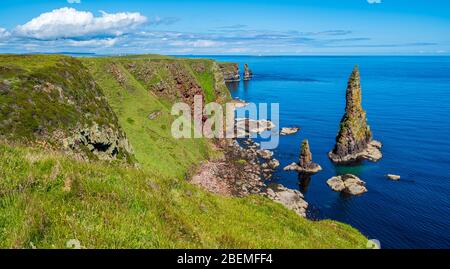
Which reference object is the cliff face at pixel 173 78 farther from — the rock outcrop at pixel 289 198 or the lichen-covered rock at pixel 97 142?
the lichen-covered rock at pixel 97 142

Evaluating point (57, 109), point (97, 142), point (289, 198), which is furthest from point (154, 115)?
point (57, 109)

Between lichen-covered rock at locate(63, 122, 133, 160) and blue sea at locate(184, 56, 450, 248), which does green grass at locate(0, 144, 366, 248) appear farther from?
blue sea at locate(184, 56, 450, 248)

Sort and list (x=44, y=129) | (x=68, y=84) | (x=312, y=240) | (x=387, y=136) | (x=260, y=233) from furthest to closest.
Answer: (x=387, y=136) < (x=68, y=84) < (x=44, y=129) < (x=312, y=240) < (x=260, y=233)

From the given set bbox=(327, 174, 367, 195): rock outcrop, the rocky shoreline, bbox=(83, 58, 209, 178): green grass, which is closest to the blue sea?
bbox=(327, 174, 367, 195): rock outcrop

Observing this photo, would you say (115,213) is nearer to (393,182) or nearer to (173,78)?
(393,182)

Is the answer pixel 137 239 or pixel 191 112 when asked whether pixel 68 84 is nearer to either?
pixel 137 239

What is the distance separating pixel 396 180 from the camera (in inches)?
3479

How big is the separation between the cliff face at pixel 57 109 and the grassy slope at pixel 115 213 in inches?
1093

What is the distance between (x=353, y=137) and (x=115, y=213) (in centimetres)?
10312

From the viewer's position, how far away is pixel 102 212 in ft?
36.4

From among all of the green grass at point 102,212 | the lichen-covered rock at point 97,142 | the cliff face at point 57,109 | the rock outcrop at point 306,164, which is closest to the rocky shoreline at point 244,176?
the rock outcrop at point 306,164

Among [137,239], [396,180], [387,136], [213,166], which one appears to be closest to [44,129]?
[137,239]

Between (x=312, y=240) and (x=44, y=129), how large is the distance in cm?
3971
